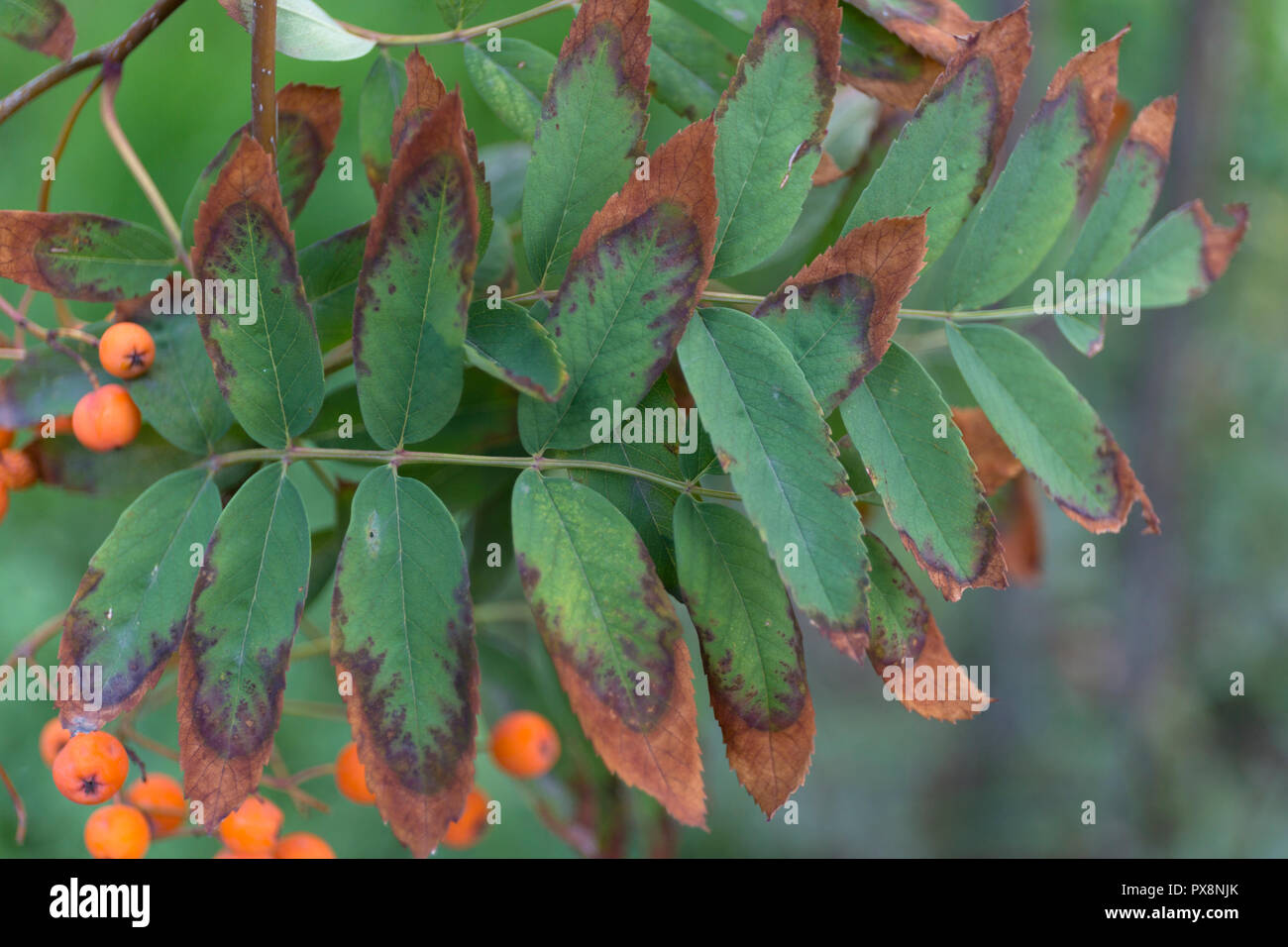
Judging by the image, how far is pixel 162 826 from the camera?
2.19ft

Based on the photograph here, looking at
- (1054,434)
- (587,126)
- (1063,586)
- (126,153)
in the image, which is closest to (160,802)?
(126,153)

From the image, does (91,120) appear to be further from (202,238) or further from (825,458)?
(825,458)

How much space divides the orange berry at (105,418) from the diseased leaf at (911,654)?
461 millimetres

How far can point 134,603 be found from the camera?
1.69ft

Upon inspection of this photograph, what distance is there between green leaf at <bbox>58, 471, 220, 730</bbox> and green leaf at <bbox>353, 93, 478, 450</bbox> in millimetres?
133

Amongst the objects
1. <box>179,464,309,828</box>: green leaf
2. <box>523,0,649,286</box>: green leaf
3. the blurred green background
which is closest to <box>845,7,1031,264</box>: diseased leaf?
<box>523,0,649,286</box>: green leaf

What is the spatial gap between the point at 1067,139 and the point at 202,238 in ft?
1.68

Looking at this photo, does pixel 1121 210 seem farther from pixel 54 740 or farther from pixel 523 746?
pixel 54 740

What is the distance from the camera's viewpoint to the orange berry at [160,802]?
655mm

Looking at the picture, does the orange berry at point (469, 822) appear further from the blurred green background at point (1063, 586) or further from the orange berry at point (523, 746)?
the blurred green background at point (1063, 586)

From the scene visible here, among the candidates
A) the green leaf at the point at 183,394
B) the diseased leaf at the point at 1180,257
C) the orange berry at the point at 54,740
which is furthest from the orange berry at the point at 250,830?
the diseased leaf at the point at 1180,257

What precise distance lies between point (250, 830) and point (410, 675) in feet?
0.83

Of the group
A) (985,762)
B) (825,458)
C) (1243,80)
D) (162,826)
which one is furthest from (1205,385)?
(162,826)

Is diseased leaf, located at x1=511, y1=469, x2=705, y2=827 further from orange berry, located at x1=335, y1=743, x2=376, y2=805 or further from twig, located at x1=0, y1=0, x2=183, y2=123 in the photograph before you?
twig, located at x1=0, y1=0, x2=183, y2=123
